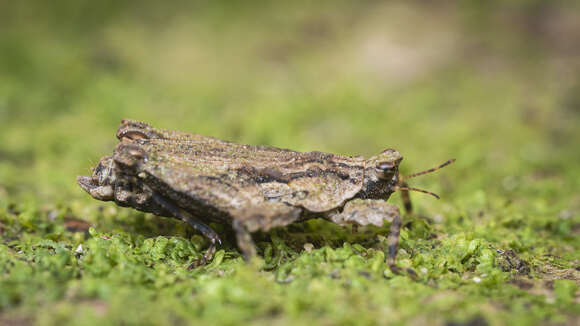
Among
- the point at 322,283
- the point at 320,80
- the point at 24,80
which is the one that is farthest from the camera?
the point at 320,80

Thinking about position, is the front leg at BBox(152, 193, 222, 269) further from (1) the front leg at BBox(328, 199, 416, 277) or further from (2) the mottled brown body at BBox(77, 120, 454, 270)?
(1) the front leg at BBox(328, 199, 416, 277)

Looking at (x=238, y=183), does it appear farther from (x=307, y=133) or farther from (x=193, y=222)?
(x=307, y=133)

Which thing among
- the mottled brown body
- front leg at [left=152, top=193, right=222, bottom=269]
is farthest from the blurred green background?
the mottled brown body

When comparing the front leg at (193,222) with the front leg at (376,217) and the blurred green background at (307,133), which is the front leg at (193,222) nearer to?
the blurred green background at (307,133)

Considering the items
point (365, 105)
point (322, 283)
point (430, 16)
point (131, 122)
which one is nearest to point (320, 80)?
point (365, 105)

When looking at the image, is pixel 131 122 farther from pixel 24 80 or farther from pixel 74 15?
pixel 74 15
